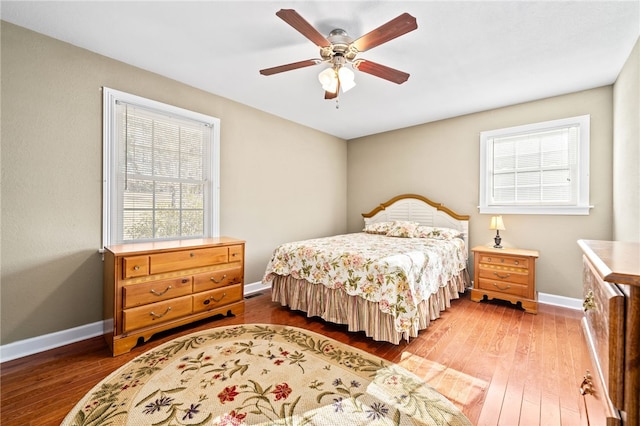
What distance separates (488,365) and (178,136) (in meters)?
3.80

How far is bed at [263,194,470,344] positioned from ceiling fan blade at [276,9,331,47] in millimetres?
1835

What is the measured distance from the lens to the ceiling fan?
1735 mm

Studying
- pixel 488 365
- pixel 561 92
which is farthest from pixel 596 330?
pixel 561 92

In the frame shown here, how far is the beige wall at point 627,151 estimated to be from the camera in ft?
7.32

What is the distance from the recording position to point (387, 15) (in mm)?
2004

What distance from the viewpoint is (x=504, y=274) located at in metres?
3.29

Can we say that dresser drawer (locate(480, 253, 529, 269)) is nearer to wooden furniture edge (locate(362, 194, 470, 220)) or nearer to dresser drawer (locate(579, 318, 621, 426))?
wooden furniture edge (locate(362, 194, 470, 220))

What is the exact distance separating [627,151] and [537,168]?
42.0 inches

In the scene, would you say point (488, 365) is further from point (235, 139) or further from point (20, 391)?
point (235, 139)

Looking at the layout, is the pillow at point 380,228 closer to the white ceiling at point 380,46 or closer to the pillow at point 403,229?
the pillow at point 403,229

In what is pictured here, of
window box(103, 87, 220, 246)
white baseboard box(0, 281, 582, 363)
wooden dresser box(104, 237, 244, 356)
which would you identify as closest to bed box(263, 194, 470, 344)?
A: wooden dresser box(104, 237, 244, 356)

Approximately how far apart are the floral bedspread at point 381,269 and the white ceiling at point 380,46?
1896mm

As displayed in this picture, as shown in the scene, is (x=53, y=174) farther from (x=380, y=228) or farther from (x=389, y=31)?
(x=380, y=228)

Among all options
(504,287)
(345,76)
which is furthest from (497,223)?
(345,76)
